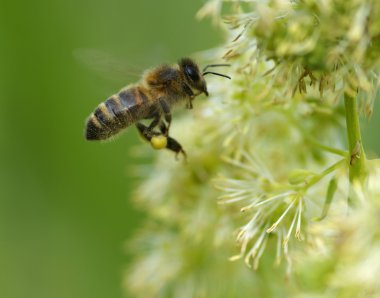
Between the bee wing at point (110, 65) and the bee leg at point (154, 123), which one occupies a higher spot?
the bee wing at point (110, 65)

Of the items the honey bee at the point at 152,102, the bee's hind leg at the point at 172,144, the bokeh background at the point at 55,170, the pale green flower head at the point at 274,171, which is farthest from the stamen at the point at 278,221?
the bokeh background at the point at 55,170

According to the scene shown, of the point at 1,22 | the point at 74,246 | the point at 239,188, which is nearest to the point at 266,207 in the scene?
the point at 239,188

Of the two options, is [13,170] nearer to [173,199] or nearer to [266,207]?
[173,199]

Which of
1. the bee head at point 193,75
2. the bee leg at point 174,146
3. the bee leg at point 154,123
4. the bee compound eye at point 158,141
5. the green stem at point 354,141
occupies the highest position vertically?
the bee head at point 193,75

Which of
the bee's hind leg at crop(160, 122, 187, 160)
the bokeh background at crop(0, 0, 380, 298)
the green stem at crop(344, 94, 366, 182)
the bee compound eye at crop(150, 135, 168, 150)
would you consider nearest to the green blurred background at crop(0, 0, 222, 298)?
the bokeh background at crop(0, 0, 380, 298)

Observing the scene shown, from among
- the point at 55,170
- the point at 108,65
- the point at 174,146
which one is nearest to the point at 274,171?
the point at 174,146

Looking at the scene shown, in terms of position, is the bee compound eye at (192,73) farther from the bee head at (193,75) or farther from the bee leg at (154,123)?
the bee leg at (154,123)

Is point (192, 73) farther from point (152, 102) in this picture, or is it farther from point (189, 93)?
point (152, 102)

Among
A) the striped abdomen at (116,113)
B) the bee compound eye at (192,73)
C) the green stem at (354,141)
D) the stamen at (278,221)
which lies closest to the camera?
the green stem at (354,141)
